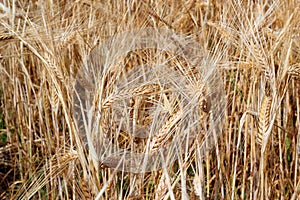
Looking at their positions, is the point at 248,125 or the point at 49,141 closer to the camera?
the point at 49,141

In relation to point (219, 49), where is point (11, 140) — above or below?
below

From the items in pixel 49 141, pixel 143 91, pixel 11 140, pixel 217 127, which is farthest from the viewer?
pixel 11 140

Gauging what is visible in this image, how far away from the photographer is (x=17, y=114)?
1.55 meters

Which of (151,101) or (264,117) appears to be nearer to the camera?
(264,117)

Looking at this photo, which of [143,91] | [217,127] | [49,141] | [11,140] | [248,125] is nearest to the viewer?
[143,91]

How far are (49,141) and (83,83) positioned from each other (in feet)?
0.71

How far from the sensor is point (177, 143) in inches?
35.2

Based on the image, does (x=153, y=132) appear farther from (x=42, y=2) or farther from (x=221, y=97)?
(x=42, y=2)

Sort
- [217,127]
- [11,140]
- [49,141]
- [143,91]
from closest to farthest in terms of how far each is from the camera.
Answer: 1. [143,91]
2. [217,127]
3. [49,141]
4. [11,140]

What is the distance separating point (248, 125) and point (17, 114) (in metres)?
0.72

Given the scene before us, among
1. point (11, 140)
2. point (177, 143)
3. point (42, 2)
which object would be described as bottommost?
point (11, 140)

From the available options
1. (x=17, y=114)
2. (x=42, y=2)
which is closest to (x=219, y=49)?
(x=42, y=2)

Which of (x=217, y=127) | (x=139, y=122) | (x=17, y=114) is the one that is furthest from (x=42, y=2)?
(x=17, y=114)

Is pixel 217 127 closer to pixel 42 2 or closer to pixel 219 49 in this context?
pixel 219 49
